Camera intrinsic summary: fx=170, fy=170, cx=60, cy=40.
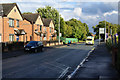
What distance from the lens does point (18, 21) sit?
36562mm

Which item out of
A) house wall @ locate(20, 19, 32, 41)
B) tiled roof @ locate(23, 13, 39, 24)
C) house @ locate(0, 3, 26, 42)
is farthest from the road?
tiled roof @ locate(23, 13, 39, 24)

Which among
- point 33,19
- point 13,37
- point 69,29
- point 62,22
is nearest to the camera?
point 13,37

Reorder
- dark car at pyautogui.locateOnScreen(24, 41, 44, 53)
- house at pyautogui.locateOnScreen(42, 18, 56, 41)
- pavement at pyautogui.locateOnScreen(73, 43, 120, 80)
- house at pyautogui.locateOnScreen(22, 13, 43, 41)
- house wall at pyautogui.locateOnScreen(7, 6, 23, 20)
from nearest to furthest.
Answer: pavement at pyautogui.locateOnScreen(73, 43, 120, 80)
dark car at pyautogui.locateOnScreen(24, 41, 44, 53)
house wall at pyautogui.locateOnScreen(7, 6, 23, 20)
house at pyautogui.locateOnScreen(22, 13, 43, 41)
house at pyautogui.locateOnScreen(42, 18, 56, 41)

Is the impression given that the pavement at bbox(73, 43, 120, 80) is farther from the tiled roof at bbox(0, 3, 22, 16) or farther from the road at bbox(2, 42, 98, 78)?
the tiled roof at bbox(0, 3, 22, 16)

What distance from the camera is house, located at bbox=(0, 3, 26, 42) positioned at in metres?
30.8

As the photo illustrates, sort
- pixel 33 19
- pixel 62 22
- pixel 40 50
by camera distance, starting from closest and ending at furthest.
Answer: pixel 40 50 → pixel 33 19 → pixel 62 22

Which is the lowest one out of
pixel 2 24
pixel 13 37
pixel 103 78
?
pixel 103 78

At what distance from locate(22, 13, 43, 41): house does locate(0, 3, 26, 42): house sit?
390 centimetres

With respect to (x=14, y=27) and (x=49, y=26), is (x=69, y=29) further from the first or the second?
(x=14, y=27)

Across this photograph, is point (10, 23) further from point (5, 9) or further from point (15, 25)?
point (5, 9)

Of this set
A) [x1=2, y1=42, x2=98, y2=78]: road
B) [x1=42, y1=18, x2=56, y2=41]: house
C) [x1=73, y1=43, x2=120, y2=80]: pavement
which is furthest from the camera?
[x1=42, y1=18, x2=56, y2=41]: house

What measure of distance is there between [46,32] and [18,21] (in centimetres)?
1794

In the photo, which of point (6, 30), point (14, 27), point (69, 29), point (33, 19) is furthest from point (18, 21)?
point (69, 29)

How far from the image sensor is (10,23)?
33.2 metres
